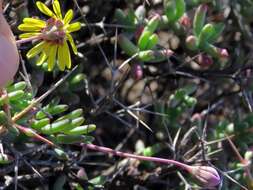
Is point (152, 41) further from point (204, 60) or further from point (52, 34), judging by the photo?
point (52, 34)

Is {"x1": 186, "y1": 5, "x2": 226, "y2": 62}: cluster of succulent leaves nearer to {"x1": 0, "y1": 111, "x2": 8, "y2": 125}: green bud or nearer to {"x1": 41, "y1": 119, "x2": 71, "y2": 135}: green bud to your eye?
{"x1": 41, "y1": 119, "x2": 71, "y2": 135}: green bud

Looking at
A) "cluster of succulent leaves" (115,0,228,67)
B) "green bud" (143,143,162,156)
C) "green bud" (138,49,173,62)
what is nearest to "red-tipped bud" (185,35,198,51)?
"cluster of succulent leaves" (115,0,228,67)

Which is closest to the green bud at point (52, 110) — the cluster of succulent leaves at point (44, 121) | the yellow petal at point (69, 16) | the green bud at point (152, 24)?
the cluster of succulent leaves at point (44, 121)

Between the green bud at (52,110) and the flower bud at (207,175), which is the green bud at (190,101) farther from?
the green bud at (52,110)

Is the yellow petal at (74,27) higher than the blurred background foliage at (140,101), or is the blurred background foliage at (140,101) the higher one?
the yellow petal at (74,27)

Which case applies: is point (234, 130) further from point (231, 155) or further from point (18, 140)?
point (18, 140)

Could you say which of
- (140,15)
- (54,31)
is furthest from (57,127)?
(140,15)

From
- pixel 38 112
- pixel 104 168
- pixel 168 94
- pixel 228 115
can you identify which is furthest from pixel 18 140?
pixel 228 115
